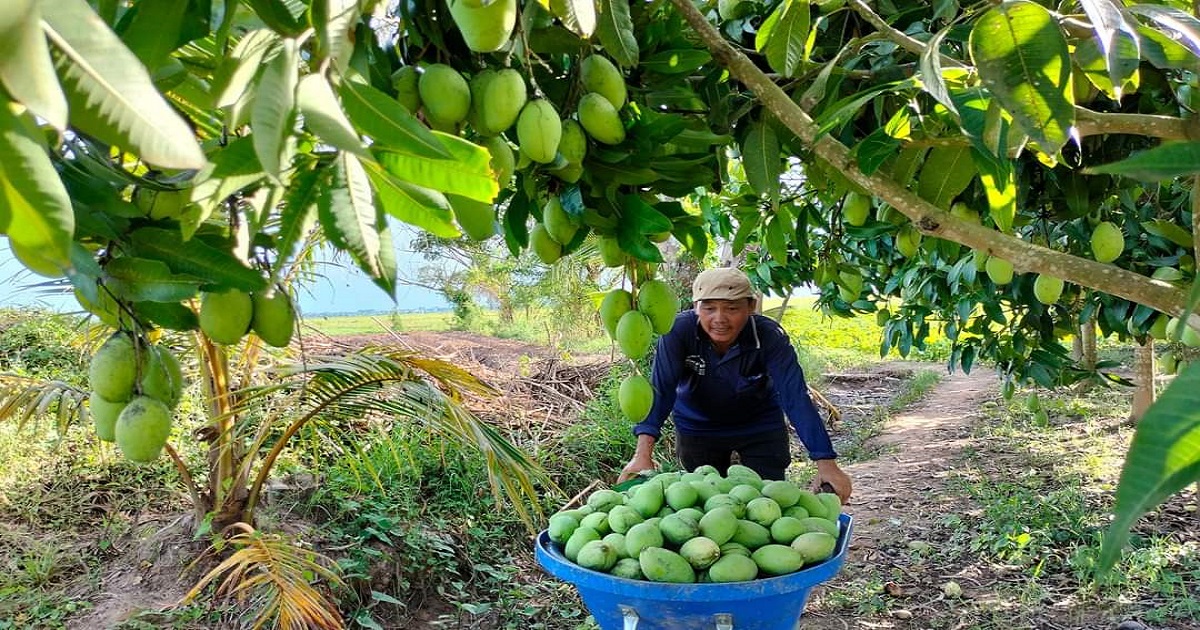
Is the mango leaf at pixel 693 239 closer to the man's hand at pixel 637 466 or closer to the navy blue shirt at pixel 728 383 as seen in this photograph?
the man's hand at pixel 637 466

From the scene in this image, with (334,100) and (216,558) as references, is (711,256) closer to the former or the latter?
(216,558)

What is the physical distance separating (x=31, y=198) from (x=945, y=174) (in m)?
1.28

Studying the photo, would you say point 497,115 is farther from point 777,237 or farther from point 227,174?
point 777,237

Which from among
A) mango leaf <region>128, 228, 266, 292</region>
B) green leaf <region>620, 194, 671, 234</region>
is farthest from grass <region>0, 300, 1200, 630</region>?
mango leaf <region>128, 228, 266, 292</region>

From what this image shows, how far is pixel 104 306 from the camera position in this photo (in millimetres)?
821

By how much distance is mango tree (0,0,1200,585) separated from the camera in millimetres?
401

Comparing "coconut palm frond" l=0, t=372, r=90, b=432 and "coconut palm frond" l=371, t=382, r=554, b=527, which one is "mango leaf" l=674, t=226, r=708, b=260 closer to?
"coconut palm frond" l=371, t=382, r=554, b=527

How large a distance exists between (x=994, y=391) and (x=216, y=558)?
877 cm

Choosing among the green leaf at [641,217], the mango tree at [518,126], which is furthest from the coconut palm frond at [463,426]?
the green leaf at [641,217]

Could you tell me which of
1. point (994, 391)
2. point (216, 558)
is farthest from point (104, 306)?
point (994, 391)

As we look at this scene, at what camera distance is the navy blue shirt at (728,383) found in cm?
302

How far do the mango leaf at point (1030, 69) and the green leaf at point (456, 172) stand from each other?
1.69 ft

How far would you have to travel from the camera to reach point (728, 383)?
3281 mm

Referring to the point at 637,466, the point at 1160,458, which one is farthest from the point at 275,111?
the point at 637,466
